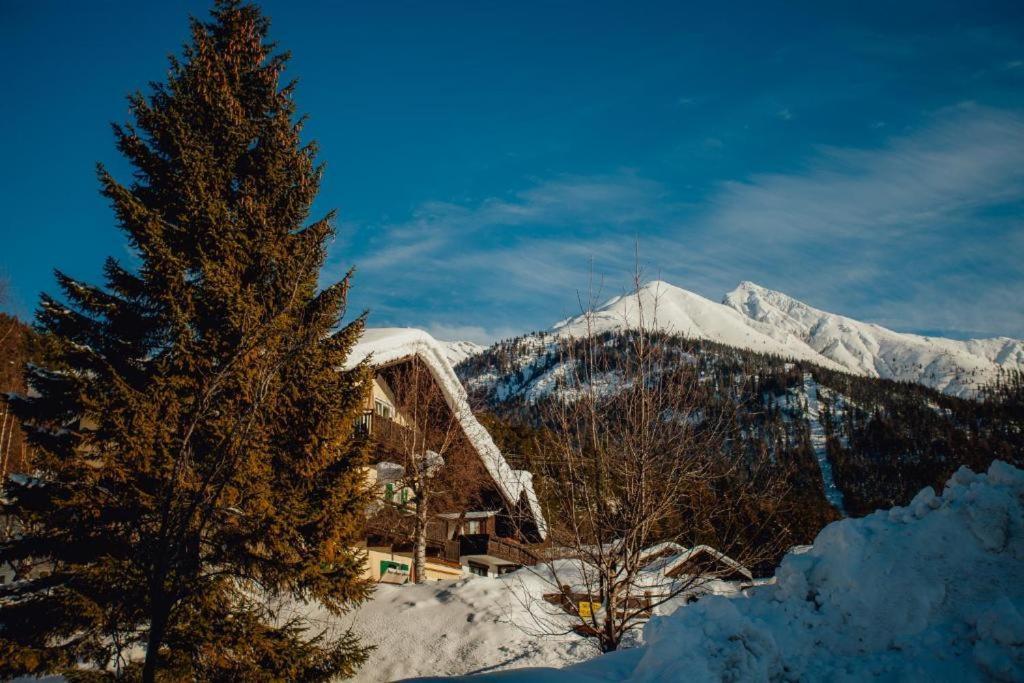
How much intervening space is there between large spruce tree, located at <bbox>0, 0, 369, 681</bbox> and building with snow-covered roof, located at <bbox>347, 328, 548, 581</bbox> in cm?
537

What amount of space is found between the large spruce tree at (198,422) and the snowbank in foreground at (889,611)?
461 cm

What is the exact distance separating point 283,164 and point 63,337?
4.82 m

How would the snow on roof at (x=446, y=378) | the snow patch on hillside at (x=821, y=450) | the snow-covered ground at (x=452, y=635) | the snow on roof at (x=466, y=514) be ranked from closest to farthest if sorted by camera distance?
the snow-covered ground at (x=452, y=635)
the snow on roof at (x=446, y=378)
the snow on roof at (x=466, y=514)
the snow patch on hillside at (x=821, y=450)

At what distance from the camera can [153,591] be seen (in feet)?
17.2

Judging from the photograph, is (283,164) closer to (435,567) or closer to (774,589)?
(774,589)

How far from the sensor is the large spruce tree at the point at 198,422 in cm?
807

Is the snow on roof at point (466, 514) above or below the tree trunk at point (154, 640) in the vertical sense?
below

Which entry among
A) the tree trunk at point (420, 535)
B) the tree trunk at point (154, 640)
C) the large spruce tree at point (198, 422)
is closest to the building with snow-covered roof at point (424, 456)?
the tree trunk at point (420, 535)

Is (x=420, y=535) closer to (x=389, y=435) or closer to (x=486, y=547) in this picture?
(x=389, y=435)

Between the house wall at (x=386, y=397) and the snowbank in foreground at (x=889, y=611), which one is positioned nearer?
the snowbank in foreground at (x=889, y=611)

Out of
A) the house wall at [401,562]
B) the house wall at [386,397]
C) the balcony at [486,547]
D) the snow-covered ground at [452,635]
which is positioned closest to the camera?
the snow-covered ground at [452,635]

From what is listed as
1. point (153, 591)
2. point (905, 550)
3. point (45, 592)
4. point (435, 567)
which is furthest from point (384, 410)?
point (905, 550)

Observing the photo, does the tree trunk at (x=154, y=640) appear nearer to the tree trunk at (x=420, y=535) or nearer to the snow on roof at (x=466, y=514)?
the tree trunk at (x=420, y=535)

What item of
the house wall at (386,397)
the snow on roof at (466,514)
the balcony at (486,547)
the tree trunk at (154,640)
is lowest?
the balcony at (486,547)
